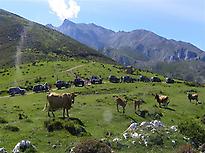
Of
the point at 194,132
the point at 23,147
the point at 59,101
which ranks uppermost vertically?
the point at 59,101

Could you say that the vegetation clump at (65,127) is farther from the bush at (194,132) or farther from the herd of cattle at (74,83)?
the herd of cattle at (74,83)

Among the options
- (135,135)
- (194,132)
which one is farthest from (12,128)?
(194,132)

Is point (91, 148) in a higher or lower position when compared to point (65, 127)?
higher

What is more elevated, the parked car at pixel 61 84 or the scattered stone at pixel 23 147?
the parked car at pixel 61 84

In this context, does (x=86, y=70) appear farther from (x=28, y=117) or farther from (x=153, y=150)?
(x=153, y=150)

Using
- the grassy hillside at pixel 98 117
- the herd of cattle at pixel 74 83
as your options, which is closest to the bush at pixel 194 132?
the grassy hillside at pixel 98 117

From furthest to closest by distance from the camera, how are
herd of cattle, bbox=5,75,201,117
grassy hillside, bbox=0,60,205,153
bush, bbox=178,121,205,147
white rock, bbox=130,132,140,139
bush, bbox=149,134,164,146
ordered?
herd of cattle, bbox=5,75,201,117 < bush, bbox=178,121,205,147 < white rock, bbox=130,132,140,139 < bush, bbox=149,134,164,146 < grassy hillside, bbox=0,60,205,153

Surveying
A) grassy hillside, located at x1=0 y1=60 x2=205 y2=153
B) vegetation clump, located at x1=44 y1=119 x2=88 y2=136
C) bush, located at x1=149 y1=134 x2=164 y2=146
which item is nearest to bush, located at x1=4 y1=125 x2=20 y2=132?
grassy hillside, located at x1=0 y1=60 x2=205 y2=153

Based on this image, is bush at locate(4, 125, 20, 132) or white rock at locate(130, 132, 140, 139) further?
bush at locate(4, 125, 20, 132)

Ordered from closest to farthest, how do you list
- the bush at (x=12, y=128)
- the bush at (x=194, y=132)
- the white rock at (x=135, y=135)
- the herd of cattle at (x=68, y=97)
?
the white rock at (x=135, y=135)
the bush at (x=194, y=132)
the bush at (x=12, y=128)
the herd of cattle at (x=68, y=97)

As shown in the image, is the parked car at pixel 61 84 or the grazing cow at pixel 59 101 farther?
the parked car at pixel 61 84

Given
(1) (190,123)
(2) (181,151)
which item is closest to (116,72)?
(1) (190,123)

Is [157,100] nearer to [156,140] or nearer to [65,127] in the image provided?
[65,127]

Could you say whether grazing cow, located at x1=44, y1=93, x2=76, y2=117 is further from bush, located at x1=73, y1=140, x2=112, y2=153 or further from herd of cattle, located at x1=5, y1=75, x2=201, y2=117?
bush, located at x1=73, y1=140, x2=112, y2=153
